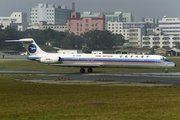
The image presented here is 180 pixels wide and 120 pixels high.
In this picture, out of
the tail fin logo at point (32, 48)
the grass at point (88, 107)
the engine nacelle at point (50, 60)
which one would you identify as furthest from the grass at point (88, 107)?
the tail fin logo at point (32, 48)

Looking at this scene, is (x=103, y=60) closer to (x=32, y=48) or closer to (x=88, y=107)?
(x=32, y=48)

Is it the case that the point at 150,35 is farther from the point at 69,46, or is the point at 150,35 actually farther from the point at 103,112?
the point at 103,112

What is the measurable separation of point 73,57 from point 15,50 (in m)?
93.0

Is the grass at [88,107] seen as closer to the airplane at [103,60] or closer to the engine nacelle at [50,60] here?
the airplane at [103,60]

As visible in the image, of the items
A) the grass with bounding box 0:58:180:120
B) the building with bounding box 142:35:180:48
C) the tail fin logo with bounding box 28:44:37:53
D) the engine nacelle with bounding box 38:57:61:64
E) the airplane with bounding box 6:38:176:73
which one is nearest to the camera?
the grass with bounding box 0:58:180:120

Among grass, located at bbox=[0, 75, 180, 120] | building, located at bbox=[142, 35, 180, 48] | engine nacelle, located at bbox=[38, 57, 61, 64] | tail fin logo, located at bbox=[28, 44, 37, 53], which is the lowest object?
grass, located at bbox=[0, 75, 180, 120]

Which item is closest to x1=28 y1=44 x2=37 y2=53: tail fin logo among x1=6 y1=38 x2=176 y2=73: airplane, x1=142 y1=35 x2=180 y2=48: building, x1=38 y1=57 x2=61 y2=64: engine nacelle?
x1=6 y1=38 x2=176 y2=73: airplane

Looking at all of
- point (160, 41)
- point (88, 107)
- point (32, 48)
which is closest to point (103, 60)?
point (32, 48)

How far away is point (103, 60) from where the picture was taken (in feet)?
159

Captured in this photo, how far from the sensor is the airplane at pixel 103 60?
1849 inches

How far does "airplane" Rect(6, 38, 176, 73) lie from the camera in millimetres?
46969

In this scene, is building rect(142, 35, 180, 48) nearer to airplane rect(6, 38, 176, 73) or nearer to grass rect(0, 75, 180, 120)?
airplane rect(6, 38, 176, 73)

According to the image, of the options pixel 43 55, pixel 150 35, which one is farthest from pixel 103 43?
pixel 43 55

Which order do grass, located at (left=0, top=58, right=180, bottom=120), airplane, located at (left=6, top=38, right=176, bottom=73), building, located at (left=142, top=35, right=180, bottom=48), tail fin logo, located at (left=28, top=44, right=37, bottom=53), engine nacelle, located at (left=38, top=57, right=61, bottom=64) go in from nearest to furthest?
1. grass, located at (left=0, top=58, right=180, bottom=120)
2. airplane, located at (left=6, top=38, right=176, bottom=73)
3. engine nacelle, located at (left=38, top=57, right=61, bottom=64)
4. tail fin logo, located at (left=28, top=44, right=37, bottom=53)
5. building, located at (left=142, top=35, right=180, bottom=48)
